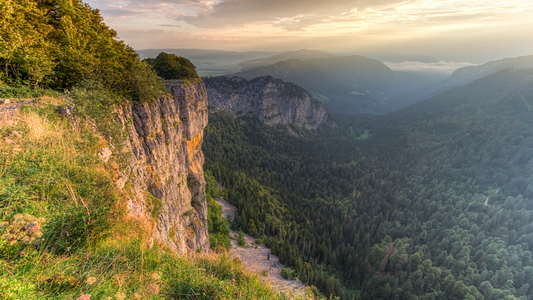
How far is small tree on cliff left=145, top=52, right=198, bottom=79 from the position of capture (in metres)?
28.9

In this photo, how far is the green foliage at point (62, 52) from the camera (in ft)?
37.7

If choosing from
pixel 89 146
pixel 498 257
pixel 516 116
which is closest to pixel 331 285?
pixel 89 146

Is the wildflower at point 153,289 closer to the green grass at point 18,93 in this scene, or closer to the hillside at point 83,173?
the hillside at point 83,173

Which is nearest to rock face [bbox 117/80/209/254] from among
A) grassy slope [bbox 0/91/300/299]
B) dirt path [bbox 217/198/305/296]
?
grassy slope [bbox 0/91/300/299]

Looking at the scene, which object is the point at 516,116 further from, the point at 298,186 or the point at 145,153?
the point at 145,153

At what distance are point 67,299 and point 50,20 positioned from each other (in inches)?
774

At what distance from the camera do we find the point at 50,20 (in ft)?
48.2

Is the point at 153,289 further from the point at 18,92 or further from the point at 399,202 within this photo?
the point at 399,202

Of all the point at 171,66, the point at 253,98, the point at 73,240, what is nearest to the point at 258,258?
the point at 171,66

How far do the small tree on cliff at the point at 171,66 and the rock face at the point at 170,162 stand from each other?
2.56 meters

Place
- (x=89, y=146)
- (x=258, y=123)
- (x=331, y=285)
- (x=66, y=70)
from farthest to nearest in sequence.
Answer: (x=258, y=123), (x=331, y=285), (x=66, y=70), (x=89, y=146)

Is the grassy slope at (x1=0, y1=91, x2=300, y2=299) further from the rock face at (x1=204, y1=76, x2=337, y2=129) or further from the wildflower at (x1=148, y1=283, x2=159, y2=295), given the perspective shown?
the rock face at (x1=204, y1=76, x2=337, y2=129)

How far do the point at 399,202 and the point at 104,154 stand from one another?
112996 mm

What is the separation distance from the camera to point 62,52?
43.4ft
